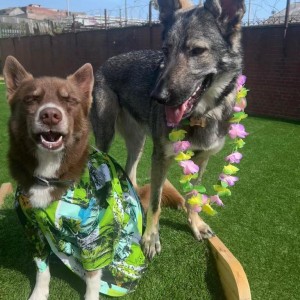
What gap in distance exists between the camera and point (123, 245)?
2.51 meters

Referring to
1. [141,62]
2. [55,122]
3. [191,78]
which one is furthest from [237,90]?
[55,122]

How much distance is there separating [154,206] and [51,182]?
1.04m

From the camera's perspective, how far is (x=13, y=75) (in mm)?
2293

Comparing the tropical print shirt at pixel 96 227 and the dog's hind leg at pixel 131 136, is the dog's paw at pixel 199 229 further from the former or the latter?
the dog's hind leg at pixel 131 136

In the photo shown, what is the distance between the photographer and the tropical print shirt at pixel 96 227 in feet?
6.79

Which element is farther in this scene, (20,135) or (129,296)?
(129,296)

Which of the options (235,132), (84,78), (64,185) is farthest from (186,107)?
(64,185)

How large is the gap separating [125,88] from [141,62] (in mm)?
321

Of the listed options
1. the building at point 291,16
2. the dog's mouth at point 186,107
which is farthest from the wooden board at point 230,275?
the building at point 291,16

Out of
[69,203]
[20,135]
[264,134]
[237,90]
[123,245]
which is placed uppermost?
[237,90]

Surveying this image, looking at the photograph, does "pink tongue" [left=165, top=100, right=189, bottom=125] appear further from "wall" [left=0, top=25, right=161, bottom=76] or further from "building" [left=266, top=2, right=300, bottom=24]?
"wall" [left=0, top=25, right=161, bottom=76]

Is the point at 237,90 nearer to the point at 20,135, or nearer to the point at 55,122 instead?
the point at 55,122

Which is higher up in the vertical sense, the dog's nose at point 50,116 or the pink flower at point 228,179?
the dog's nose at point 50,116

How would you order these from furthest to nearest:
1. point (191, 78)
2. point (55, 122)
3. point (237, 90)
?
point (237, 90) < point (191, 78) < point (55, 122)
